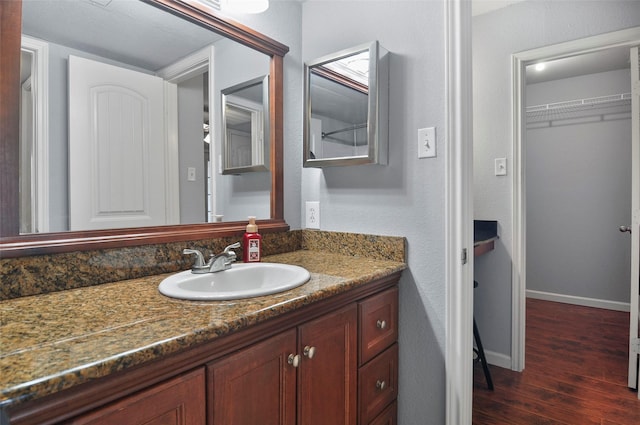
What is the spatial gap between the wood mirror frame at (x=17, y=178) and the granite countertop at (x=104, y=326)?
128mm

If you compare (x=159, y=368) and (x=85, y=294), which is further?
(x=85, y=294)

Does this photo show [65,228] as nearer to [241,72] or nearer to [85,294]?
[85,294]

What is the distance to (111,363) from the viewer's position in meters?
0.56

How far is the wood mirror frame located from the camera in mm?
900

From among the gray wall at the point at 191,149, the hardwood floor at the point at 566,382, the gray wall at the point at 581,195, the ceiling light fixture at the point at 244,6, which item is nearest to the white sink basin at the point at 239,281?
the gray wall at the point at 191,149

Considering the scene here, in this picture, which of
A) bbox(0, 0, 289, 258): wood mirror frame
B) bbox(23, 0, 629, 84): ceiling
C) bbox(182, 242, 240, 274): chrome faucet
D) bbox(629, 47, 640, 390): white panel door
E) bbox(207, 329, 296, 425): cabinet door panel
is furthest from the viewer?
bbox(629, 47, 640, 390): white panel door

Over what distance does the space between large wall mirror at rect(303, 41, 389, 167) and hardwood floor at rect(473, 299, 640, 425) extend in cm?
141

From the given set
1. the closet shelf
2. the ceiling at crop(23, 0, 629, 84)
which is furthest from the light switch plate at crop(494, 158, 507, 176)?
the closet shelf

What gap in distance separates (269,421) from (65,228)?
2.51ft

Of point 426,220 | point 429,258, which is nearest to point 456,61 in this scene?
point 426,220

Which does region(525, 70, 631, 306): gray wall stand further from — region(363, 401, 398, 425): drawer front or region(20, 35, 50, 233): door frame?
region(20, 35, 50, 233): door frame

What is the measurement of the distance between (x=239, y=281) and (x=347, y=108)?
833mm

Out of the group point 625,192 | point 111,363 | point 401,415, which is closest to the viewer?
point 111,363

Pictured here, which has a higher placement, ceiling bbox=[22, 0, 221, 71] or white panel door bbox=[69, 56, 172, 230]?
ceiling bbox=[22, 0, 221, 71]
